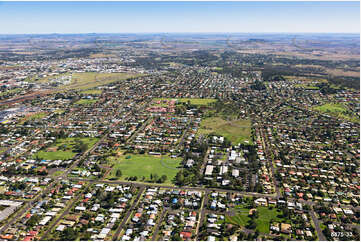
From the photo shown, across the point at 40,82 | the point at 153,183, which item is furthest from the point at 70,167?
the point at 40,82

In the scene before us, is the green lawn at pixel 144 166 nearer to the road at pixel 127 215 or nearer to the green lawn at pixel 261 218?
the road at pixel 127 215

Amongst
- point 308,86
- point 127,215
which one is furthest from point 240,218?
point 308,86

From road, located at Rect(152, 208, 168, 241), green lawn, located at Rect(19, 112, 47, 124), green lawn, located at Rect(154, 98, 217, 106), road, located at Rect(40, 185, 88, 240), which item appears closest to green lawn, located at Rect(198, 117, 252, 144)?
green lawn, located at Rect(154, 98, 217, 106)

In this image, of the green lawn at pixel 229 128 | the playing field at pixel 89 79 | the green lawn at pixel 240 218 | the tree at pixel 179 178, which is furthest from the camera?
the playing field at pixel 89 79

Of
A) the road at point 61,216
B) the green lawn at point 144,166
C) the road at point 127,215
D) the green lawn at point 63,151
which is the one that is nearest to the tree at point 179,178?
the green lawn at point 144,166

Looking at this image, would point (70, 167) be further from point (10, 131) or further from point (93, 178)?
point (10, 131)

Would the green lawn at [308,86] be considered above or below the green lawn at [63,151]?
above
